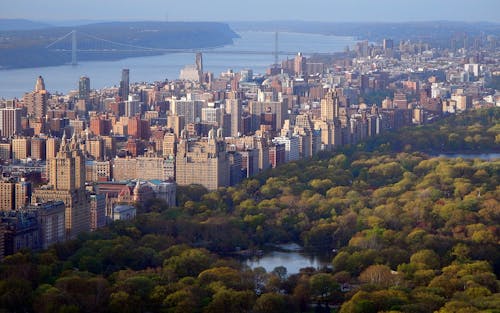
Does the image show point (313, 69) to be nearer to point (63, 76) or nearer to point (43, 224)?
point (63, 76)

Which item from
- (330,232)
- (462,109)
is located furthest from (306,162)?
(462,109)

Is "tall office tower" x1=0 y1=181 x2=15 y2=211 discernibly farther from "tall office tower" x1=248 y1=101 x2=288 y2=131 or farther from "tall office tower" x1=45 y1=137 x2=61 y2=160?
"tall office tower" x1=248 y1=101 x2=288 y2=131

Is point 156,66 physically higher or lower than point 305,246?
higher

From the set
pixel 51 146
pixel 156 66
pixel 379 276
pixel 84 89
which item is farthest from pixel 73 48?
pixel 379 276

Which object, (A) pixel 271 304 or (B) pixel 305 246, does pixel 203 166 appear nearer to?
(B) pixel 305 246

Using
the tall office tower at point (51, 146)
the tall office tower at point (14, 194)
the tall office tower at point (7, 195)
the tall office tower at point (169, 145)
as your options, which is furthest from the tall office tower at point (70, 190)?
the tall office tower at point (169, 145)

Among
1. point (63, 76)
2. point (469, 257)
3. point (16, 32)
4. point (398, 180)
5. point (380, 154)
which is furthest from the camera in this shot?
point (63, 76)

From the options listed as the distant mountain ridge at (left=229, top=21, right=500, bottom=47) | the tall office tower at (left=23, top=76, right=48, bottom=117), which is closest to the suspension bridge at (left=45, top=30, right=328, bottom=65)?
the distant mountain ridge at (left=229, top=21, right=500, bottom=47)
